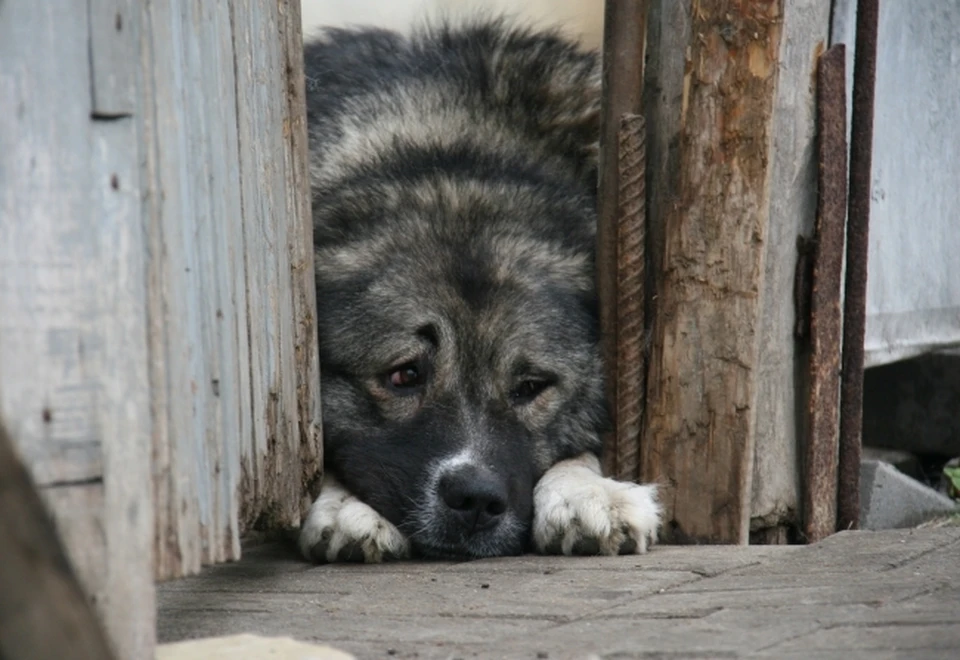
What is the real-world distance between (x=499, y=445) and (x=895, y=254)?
2086mm

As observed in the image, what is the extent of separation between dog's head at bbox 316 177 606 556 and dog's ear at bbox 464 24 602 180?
516mm

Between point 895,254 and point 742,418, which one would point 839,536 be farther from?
point 895,254

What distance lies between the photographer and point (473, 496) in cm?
395

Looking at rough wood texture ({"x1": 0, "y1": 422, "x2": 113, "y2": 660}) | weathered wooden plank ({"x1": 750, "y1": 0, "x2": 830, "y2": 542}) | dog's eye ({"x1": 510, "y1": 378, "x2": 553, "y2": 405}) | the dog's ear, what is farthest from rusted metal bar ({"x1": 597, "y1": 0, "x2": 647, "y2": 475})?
rough wood texture ({"x1": 0, "y1": 422, "x2": 113, "y2": 660})

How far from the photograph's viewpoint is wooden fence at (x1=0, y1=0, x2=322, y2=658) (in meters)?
2.15

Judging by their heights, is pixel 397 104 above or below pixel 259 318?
above

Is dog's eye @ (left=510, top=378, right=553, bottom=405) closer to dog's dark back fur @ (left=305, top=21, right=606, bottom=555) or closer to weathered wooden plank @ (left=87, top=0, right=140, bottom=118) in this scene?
dog's dark back fur @ (left=305, top=21, right=606, bottom=555)

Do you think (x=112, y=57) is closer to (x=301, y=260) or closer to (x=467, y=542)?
(x=301, y=260)

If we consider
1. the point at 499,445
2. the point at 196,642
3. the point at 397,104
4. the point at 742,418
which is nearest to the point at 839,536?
the point at 742,418

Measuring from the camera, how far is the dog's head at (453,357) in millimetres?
4016

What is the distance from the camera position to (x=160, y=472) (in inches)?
96.7

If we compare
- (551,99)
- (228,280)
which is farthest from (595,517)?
(551,99)

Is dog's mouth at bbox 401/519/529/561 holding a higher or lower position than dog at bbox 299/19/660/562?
lower

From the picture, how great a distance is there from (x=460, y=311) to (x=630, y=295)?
52 centimetres
